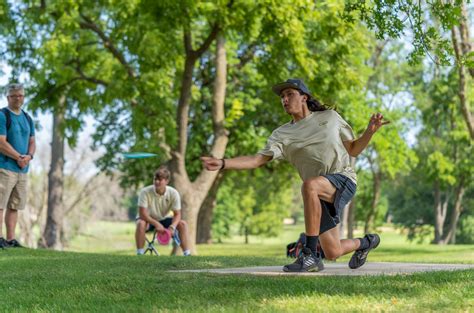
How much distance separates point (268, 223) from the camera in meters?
62.7

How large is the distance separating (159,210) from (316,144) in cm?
627

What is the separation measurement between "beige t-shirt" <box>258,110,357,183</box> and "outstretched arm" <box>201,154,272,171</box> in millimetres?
97

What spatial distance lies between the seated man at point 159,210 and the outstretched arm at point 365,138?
5822mm

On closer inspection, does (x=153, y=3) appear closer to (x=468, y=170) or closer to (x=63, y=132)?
(x=63, y=132)

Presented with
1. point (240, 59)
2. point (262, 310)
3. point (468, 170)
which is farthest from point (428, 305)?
point (468, 170)

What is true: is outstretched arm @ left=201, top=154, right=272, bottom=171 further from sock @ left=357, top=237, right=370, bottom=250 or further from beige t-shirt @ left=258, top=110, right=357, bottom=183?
sock @ left=357, top=237, right=370, bottom=250

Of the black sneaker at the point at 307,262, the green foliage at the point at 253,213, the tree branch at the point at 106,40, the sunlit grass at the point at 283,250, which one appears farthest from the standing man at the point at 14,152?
the green foliage at the point at 253,213

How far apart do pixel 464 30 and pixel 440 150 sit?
25664mm

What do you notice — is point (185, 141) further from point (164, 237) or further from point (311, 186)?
point (311, 186)

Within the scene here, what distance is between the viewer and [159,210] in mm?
13461

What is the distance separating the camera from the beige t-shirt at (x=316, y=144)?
25.0ft

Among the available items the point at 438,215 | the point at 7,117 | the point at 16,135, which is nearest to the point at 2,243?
the point at 16,135

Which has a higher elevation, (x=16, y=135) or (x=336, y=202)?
(x=16, y=135)

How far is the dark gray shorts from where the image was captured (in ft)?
24.8
